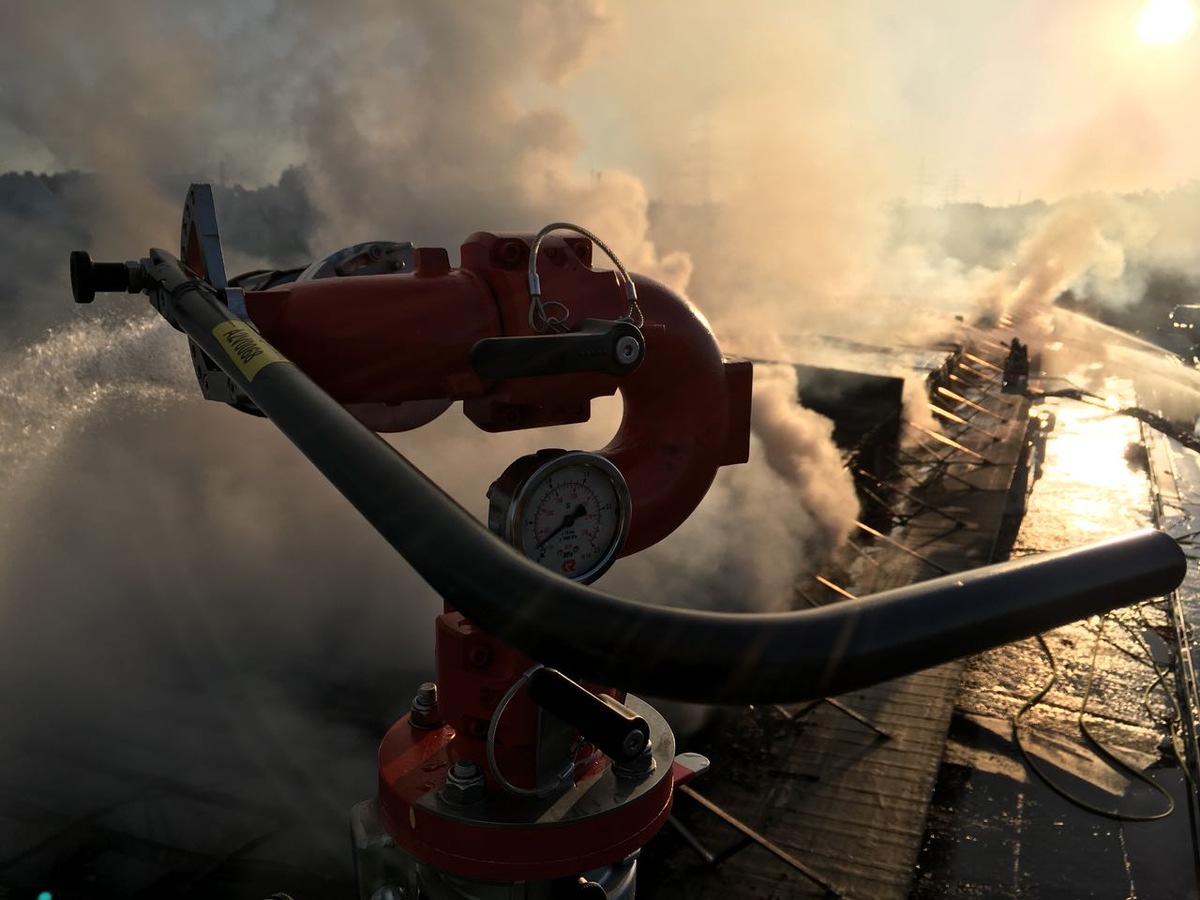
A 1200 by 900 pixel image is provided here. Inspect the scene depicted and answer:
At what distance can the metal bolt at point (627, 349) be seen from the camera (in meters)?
2.04

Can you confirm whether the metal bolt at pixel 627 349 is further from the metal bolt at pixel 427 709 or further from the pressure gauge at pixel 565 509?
the metal bolt at pixel 427 709

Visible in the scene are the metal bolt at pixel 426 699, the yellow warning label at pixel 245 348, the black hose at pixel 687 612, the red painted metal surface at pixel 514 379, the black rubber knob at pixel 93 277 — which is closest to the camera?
the black hose at pixel 687 612

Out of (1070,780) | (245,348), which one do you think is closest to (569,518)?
(245,348)

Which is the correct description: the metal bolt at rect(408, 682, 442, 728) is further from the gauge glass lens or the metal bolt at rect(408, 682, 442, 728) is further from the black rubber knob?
the black rubber knob

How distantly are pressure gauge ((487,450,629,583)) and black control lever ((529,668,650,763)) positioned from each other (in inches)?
11.8

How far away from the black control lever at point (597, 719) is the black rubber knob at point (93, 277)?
143 centimetres

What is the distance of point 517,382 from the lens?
2426 millimetres

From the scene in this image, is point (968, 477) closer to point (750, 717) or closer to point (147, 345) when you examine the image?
point (750, 717)

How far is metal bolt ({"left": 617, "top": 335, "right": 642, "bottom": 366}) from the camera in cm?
204

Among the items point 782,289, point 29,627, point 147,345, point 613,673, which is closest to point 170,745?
point 29,627

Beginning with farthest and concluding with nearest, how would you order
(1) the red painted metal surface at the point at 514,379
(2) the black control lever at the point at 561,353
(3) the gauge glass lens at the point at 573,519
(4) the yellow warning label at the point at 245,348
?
(3) the gauge glass lens at the point at 573,519
(1) the red painted metal surface at the point at 514,379
(2) the black control lever at the point at 561,353
(4) the yellow warning label at the point at 245,348

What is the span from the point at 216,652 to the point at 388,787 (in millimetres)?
7939

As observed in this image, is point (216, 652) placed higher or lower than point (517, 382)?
lower

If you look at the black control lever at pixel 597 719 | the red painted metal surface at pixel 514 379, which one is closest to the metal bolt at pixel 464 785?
the black control lever at pixel 597 719
